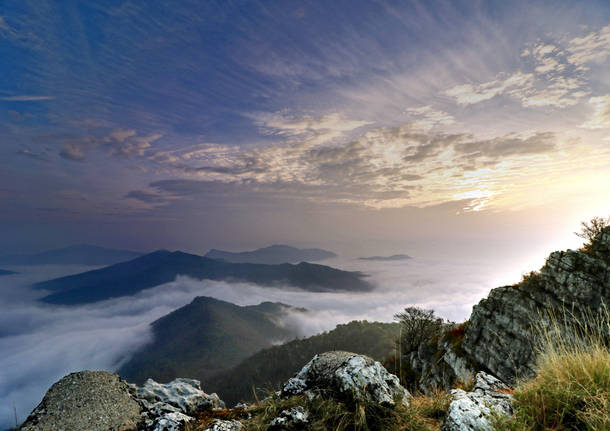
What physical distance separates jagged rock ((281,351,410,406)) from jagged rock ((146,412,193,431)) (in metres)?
1.76

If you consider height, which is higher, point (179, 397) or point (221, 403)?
point (179, 397)

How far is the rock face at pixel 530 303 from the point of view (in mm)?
14750

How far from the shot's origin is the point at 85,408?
4.62 metres

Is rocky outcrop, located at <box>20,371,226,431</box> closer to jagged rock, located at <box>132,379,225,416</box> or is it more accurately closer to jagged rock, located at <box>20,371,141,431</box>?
jagged rock, located at <box>20,371,141,431</box>

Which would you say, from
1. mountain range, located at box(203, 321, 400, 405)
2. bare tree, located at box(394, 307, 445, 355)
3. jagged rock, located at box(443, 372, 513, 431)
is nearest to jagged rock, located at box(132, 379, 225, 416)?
jagged rock, located at box(443, 372, 513, 431)

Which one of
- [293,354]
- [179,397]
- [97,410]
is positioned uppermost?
[97,410]

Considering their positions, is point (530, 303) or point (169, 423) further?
point (530, 303)

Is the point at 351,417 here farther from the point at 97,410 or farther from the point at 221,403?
the point at 221,403

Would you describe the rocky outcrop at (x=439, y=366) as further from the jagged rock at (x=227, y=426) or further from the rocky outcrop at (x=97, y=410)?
the rocky outcrop at (x=97, y=410)

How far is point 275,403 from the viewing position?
4102 mm

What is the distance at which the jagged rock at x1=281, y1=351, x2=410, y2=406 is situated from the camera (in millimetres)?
4023

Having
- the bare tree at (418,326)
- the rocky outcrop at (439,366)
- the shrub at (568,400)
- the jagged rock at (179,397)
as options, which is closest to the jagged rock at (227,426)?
the jagged rock at (179,397)

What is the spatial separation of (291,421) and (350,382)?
1099 millimetres

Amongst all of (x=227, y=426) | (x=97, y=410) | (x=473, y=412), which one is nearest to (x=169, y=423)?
(x=227, y=426)
